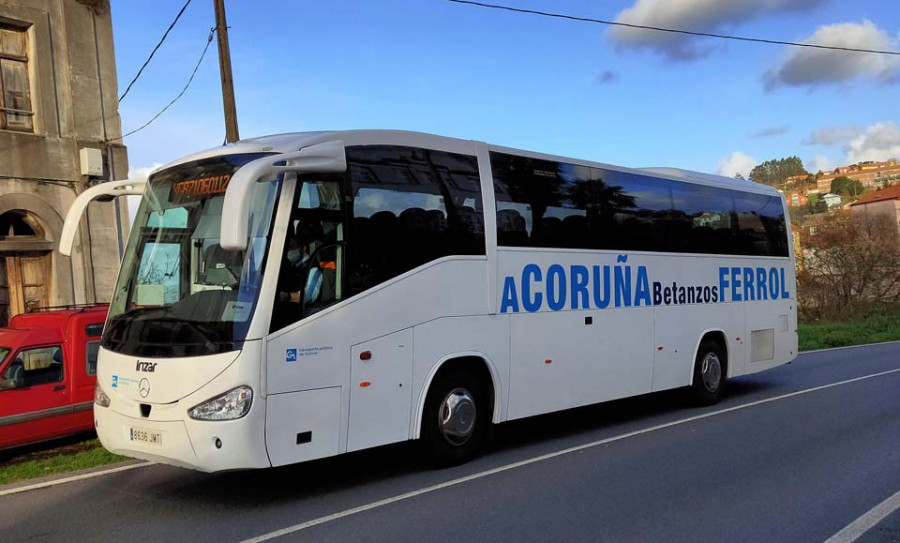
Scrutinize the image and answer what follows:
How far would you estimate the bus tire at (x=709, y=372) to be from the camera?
11188mm

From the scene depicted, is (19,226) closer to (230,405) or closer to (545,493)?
(230,405)

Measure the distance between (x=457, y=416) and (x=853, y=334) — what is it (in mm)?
21966

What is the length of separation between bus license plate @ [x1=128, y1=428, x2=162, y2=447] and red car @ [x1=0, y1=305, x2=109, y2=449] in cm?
319

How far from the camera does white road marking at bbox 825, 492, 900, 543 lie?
5.34 metres

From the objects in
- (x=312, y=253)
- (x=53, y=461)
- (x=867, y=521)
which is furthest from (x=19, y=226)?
(x=867, y=521)

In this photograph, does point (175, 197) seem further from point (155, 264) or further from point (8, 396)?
point (8, 396)

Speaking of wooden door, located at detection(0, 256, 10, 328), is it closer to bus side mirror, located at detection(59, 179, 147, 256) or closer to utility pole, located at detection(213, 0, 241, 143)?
utility pole, located at detection(213, 0, 241, 143)

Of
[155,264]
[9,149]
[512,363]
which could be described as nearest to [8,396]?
[155,264]

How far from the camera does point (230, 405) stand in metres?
5.96

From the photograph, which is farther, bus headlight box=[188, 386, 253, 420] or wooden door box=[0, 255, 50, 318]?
wooden door box=[0, 255, 50, 318]

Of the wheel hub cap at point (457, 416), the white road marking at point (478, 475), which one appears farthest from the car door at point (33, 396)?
the wheel hub cap at point (457, 416)

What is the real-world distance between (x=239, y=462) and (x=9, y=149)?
39.3 ft

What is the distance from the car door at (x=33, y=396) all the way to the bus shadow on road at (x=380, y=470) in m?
2.55

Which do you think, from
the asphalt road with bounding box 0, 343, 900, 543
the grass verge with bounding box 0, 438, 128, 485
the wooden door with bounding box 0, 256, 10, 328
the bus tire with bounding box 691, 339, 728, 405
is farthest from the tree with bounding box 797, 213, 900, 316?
the grass verge with bounding box 0, 438, 128, 485
